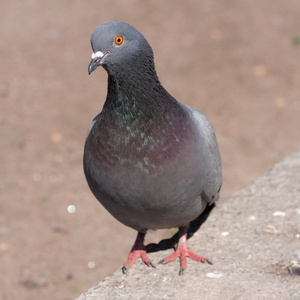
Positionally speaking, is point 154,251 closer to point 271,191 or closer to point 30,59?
point 271,191

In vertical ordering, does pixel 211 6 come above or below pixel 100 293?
above

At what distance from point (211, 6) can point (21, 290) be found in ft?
22.0

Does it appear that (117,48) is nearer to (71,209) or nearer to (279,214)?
(279,214)

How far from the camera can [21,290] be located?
5613mm

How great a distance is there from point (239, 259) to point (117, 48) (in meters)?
1.85

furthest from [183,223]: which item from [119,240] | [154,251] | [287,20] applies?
[287,20]

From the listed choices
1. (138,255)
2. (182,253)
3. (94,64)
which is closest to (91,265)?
(138,255)

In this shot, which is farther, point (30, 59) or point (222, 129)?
point (30, 59)

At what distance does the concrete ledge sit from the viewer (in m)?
3.65

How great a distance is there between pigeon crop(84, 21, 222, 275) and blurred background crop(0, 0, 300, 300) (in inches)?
99.7

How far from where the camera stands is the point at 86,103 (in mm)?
8227

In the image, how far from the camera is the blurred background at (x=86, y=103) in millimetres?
6057

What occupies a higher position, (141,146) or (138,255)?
(141,146)

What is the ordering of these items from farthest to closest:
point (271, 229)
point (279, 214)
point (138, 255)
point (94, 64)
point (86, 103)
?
point (86, 103) < point (279, 214) < point (271, 229) < point (138, 255) < point (94, 64)
